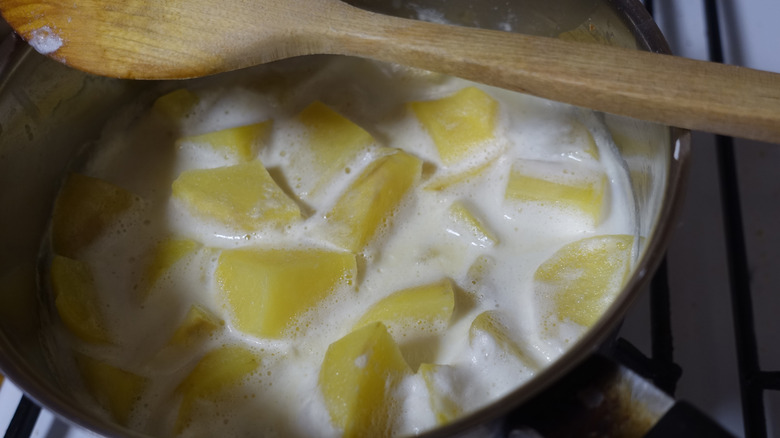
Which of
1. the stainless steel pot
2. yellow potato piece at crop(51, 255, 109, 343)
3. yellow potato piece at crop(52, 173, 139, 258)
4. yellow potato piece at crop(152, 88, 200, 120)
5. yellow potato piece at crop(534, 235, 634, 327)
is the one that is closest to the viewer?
the stainless steel pot

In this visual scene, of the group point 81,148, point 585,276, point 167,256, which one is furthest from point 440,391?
point 81,148

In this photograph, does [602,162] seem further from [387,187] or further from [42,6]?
[42,6]

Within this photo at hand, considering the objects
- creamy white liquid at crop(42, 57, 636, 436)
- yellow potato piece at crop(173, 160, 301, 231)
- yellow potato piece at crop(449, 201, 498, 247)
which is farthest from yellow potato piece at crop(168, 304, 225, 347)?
yellow potato piece at crop(449, 201, 498, 247)

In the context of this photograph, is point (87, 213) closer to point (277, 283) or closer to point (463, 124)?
point (277, 283)

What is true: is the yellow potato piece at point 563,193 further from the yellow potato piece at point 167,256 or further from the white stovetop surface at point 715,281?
the yellow potato piece at point 167,256

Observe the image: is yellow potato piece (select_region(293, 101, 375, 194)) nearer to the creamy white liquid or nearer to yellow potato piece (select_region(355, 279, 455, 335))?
the creamy white liquid
